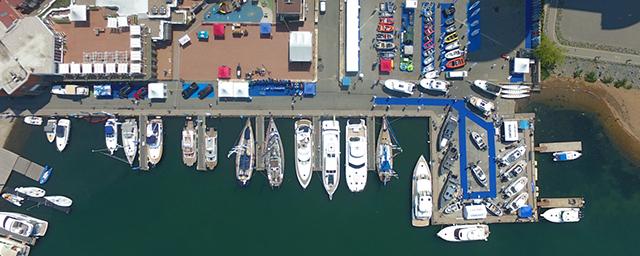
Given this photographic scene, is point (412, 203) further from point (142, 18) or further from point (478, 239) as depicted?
point (142, 18)

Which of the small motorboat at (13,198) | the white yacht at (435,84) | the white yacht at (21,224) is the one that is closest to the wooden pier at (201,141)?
the white yacht at (21,224)

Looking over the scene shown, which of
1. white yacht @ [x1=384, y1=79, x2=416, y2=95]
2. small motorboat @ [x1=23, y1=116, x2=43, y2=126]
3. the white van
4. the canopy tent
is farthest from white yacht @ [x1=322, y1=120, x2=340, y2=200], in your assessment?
small motorboat @ [x1=23, y1=116, x2=43, y2=126]

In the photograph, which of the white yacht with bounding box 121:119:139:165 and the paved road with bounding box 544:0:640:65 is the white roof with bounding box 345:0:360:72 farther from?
the white yacht with bounding box 121:119:139:165

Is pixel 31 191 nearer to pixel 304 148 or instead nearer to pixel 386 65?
pixel 304 148

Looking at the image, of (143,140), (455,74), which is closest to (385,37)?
(455,74)

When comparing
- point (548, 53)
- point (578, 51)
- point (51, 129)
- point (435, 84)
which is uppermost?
point (578, 51)

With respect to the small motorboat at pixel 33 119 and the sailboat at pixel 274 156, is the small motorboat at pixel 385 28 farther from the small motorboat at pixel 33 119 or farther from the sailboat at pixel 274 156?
the small motorboat at pixel 33 119

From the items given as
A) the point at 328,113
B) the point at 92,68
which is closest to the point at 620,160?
the point at 328,113
